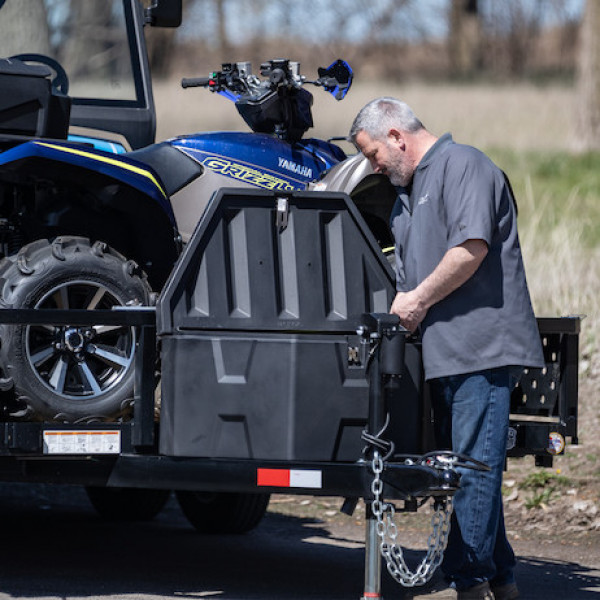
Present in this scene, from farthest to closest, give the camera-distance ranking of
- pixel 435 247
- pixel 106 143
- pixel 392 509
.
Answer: pixel 106 143
pixel 435 247
pixel 392 509

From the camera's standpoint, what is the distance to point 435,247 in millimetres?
4945

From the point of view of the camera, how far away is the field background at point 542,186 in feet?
25.8

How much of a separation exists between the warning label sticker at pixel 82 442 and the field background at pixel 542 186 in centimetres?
299

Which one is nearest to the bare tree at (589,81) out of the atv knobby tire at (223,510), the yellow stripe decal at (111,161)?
the atv knobby tire at (223,510)

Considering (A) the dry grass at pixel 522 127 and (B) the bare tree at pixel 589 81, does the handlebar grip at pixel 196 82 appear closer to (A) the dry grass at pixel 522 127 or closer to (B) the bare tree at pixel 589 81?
(A) the dry grass at pixel 522 127

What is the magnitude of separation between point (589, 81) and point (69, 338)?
15.6 meters

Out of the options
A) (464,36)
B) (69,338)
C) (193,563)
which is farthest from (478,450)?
(464,36)

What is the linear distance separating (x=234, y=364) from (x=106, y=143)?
2.25m

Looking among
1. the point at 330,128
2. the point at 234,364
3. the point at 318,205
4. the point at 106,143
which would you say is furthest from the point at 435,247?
the point at 330,128

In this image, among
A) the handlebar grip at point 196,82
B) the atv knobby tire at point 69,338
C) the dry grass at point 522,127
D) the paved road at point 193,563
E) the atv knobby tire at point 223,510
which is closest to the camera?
the atv knobby tire at point 69,338

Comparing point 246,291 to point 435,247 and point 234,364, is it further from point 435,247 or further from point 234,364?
point 435,247

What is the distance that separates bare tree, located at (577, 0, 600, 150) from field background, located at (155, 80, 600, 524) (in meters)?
0.31

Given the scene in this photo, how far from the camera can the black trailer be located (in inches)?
182

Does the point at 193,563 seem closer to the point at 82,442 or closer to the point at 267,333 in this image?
the point at 82,442
